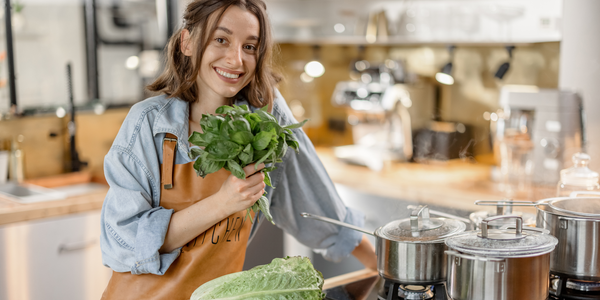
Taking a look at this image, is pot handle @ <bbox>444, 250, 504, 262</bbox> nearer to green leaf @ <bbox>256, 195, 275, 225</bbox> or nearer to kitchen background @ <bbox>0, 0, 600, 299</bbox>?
green leaf @ <bbox>256, 195, 275, 225</bbox>

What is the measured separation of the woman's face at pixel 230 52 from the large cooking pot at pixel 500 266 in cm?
60

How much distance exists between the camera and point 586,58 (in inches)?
83.4

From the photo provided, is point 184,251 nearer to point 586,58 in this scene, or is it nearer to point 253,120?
point 253,120

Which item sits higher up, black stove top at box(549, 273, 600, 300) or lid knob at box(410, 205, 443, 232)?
lid knob at box(410, 205, 443, 232)

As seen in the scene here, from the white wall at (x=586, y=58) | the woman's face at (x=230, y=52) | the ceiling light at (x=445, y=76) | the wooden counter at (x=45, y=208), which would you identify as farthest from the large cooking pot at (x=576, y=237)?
the ceiling light at (x=445, y=76)

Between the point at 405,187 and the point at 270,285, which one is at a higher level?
the point at 270,285

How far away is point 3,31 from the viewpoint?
2.91 metres

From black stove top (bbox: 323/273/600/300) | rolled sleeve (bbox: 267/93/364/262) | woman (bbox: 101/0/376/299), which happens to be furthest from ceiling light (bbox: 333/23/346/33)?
black stove top (bbox: 323/273/600/300)

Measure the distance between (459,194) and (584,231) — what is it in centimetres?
166

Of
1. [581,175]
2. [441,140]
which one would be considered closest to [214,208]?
[581,175]

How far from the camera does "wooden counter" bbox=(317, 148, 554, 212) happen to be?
2.79 metres

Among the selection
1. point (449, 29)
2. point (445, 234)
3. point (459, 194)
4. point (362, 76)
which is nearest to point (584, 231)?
point (445, 234)

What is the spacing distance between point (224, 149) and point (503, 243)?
54 cm

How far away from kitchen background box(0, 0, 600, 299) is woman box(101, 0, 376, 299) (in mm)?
1329
